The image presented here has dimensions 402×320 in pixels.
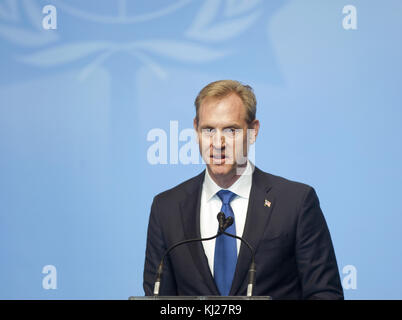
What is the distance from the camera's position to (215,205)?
3.36m

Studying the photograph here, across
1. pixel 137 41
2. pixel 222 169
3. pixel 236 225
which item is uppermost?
pixel 137 41

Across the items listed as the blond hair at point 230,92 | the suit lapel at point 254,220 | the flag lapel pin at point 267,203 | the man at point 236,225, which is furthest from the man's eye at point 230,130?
the flag lapel pin at point 267,203

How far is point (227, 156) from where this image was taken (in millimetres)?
3363

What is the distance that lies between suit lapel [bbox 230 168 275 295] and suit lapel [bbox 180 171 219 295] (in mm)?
132

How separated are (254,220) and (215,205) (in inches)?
9.5

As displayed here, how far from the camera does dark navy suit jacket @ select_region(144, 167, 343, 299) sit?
10.2 feet

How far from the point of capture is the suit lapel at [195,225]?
313cm

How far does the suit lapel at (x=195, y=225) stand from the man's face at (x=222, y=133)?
14cm

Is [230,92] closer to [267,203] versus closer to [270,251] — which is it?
[267,203]

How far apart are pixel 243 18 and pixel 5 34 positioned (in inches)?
62.6

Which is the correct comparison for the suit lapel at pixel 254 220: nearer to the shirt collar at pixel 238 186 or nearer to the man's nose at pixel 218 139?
the shirt collar at pixel 238 186

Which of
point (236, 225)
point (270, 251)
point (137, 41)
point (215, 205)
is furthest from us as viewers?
point (137, 41)

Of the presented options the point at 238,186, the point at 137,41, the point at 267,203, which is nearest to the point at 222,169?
the point at 238,186

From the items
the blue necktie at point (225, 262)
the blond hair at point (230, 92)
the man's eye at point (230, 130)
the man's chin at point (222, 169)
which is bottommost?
the blue necktie at point (225, 262)
